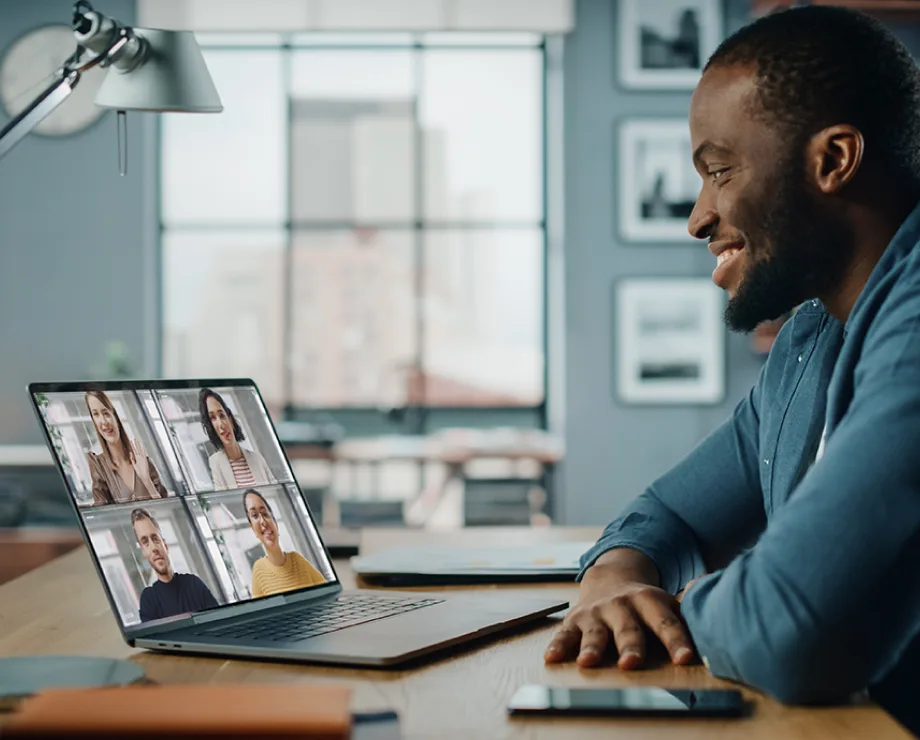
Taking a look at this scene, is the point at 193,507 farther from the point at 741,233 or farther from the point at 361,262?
the point at 361,262

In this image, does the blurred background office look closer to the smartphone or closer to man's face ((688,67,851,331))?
man's face ((688,67,851,331))

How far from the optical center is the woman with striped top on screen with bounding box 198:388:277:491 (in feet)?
3.72

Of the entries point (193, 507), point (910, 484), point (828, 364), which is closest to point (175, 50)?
point (193, 507)

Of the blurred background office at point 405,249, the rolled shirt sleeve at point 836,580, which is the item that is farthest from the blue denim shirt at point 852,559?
the blurred background office at point 405,249

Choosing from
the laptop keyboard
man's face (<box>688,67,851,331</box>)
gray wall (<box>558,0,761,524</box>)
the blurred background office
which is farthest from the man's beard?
gray wall (<box>558,0,761,524</box>)

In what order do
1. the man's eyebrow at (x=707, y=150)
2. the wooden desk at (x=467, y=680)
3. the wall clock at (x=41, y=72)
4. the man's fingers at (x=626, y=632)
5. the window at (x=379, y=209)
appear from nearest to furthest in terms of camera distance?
the wooden desk at (x=467, y=680) → the man's fingers at (x=626, y=632) → the man's eyebrow at (x=707, y=150) → the wall clock at (x=41, y=72) → the window at (x=379, y=209)

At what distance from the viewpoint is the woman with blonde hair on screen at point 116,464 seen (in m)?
1.02

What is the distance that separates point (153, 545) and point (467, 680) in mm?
329

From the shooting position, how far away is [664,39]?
5039 mm

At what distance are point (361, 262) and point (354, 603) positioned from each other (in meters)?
4.68

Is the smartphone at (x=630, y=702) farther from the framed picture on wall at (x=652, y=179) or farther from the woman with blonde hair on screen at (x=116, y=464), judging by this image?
the framed picture on wall at (x=652, y=179)

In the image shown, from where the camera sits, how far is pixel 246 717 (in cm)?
60

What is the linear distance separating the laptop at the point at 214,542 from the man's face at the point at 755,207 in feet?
1.27

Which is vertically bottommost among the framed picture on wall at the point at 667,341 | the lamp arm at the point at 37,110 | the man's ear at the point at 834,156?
the framed picture on wall at the point at 667,341
